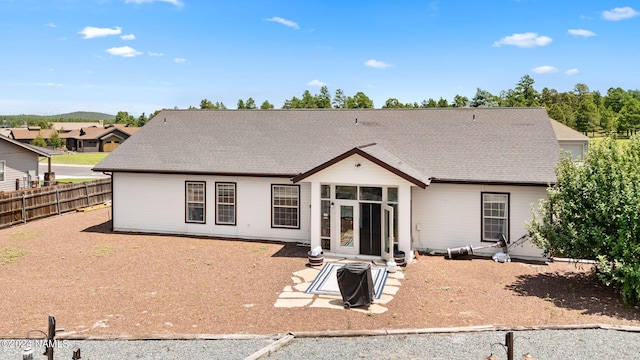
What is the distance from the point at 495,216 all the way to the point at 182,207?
12326 millimetres

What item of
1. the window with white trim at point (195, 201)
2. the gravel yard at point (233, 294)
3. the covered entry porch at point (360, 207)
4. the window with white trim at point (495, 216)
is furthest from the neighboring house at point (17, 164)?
the window with white trim at point (495, 216)

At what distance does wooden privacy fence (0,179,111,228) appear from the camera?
21.5 m

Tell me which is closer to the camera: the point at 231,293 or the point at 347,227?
the point at 231,293

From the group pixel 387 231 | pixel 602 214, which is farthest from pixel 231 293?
pixel 602 214

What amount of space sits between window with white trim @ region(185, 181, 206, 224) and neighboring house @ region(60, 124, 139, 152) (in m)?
75.4

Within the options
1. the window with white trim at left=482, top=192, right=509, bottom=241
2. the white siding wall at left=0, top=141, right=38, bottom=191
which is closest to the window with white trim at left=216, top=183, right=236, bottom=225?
the window with white trim at left=482, top=192, right=509, bottom=241

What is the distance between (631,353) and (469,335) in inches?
112

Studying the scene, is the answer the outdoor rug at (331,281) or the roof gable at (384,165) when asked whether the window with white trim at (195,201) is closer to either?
the roof gable at (384,165)

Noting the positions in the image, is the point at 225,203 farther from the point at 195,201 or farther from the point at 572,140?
the point at 572,140

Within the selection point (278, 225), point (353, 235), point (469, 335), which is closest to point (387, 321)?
point (469, 335)

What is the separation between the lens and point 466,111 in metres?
20.8

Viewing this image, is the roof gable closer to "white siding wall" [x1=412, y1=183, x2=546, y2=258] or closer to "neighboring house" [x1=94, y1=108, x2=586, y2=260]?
"neighboring house" [x1=94, y1=108, x2=586, y2=260]

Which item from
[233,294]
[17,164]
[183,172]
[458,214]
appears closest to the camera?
[233,294]

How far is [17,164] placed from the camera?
105ft
